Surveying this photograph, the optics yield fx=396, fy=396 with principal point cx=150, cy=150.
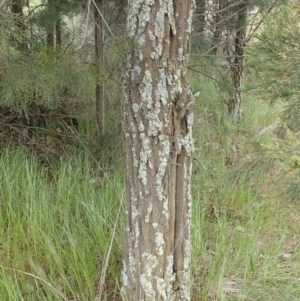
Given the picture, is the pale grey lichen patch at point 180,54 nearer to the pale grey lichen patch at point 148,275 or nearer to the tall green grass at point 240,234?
the tall green grass at point 240,234

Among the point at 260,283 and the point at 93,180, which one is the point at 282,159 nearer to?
the point at 260,283

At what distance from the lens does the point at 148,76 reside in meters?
1.88

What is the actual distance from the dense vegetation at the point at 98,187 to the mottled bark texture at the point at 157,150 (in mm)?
145

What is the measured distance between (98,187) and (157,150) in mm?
1487

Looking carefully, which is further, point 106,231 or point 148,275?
point 106,231

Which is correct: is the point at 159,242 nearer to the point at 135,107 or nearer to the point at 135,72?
the point at 135,107

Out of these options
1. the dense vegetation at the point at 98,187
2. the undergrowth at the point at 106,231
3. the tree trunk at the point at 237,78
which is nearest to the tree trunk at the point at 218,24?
the tree trunk at the point at 237,78

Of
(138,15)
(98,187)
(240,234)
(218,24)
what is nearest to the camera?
(138,15)

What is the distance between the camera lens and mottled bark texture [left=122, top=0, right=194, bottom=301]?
185cm

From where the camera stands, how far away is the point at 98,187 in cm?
334

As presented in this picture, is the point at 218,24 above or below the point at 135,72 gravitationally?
above

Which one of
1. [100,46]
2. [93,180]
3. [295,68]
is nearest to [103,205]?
[93,180]

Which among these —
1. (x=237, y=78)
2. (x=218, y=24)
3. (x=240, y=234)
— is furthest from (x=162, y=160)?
(x=237, y=78)

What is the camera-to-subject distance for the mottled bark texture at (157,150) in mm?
1853
